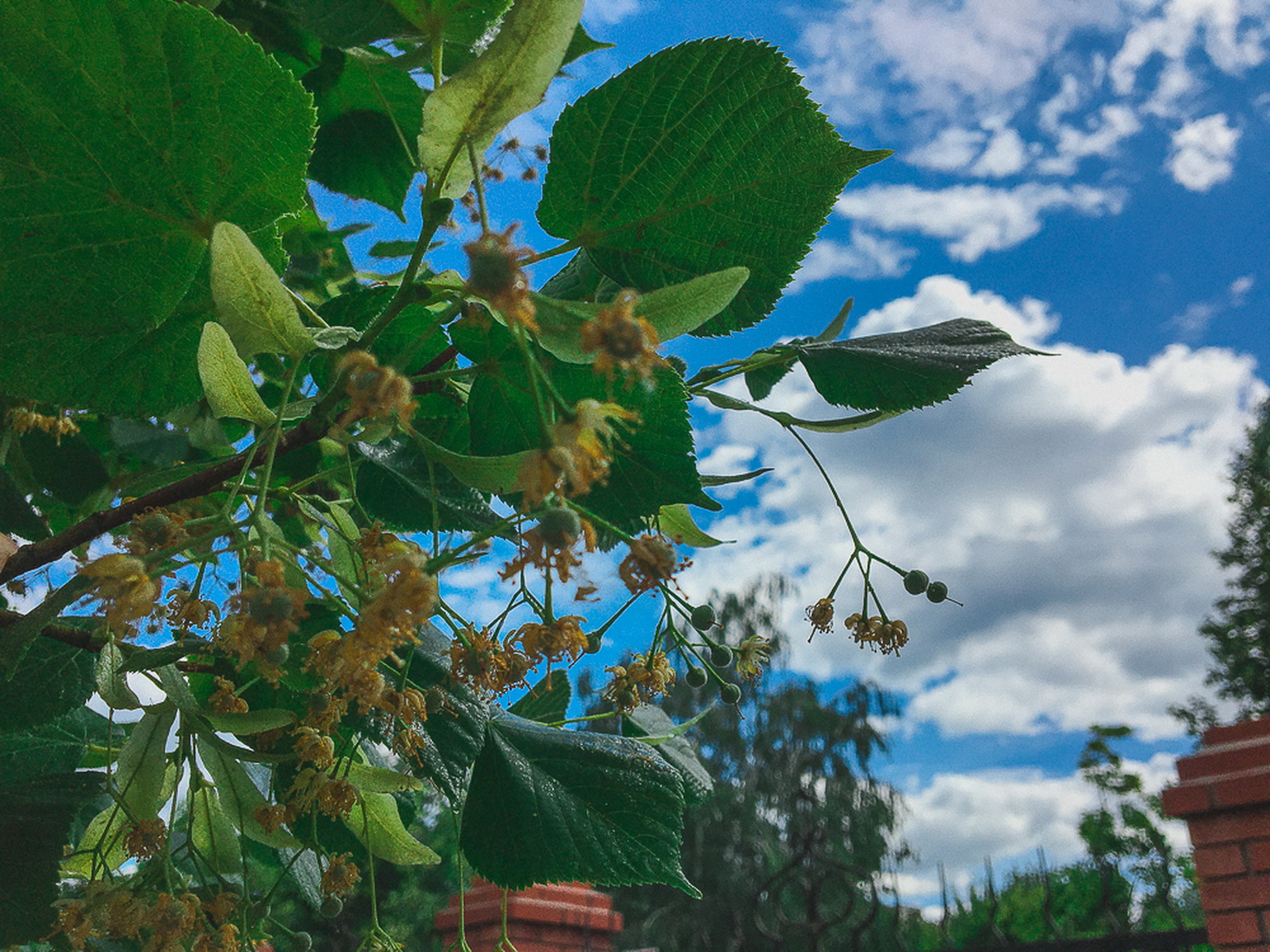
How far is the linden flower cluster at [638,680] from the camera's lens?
3.25 feet

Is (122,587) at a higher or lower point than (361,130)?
lower

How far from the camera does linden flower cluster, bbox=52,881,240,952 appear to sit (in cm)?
78

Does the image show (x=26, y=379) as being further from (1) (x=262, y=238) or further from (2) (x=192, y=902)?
(2) (x=192, y=902)

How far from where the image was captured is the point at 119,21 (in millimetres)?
674

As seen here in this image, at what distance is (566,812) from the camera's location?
0.97 metres

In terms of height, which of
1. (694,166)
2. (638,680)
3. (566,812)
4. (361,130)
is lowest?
(566,812)

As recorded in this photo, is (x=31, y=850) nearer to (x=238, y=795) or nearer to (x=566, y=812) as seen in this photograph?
(x=238, y=795)

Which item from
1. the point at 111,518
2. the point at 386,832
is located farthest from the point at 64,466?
the point at 386,832

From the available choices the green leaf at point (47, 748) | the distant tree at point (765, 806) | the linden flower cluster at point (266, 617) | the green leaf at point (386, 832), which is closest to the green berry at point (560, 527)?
the linden flower cluster at point (266, 617)

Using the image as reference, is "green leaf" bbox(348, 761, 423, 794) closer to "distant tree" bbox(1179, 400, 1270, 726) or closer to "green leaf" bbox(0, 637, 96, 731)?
"green leaf" bbox(0, 637, 96, 731)

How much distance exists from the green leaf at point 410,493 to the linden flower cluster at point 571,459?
0.47 m

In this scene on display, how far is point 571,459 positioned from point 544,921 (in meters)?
2.85

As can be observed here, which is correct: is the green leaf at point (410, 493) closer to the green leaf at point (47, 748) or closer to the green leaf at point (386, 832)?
the green leaf at point (386, 832)

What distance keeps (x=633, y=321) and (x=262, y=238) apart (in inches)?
18.5
